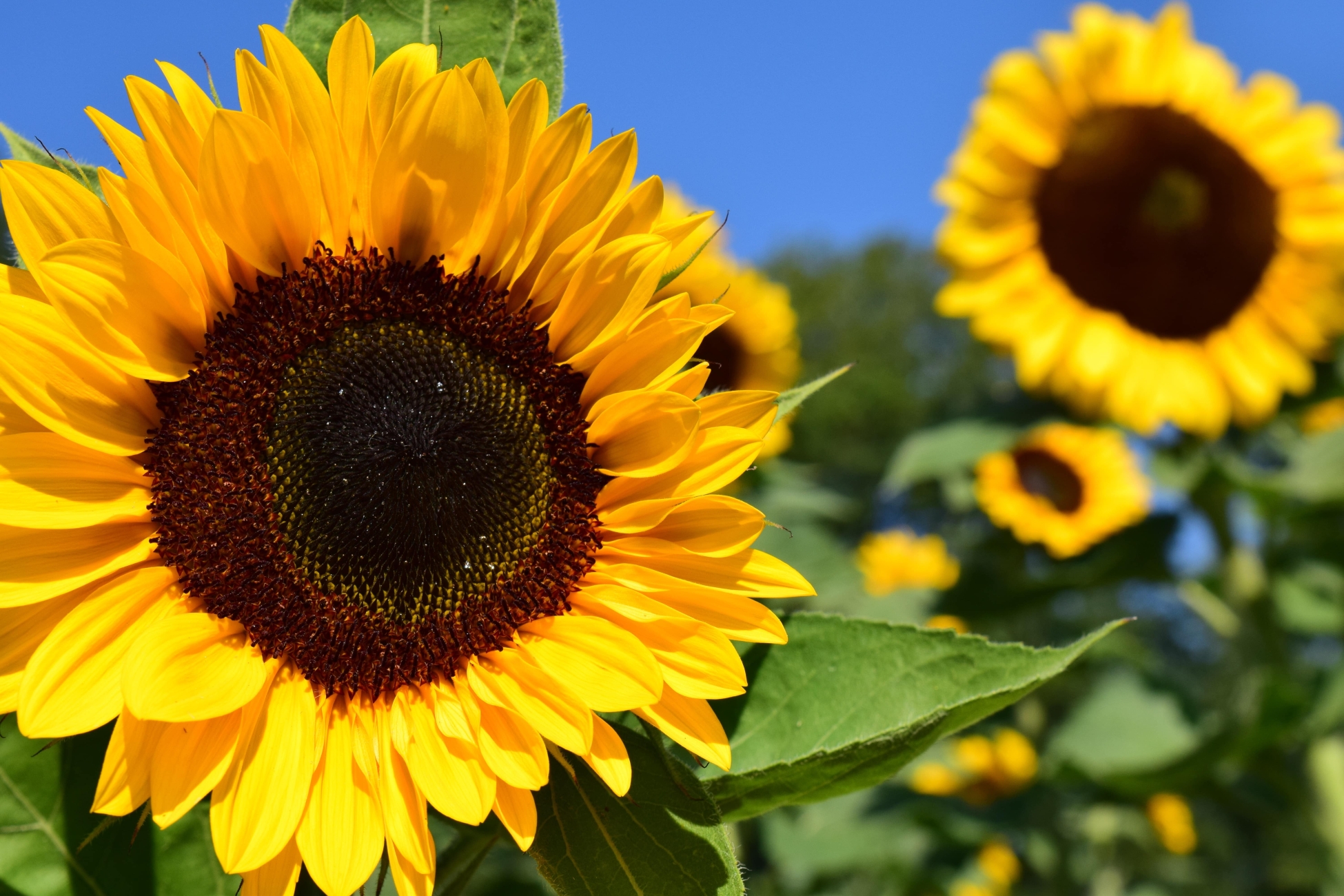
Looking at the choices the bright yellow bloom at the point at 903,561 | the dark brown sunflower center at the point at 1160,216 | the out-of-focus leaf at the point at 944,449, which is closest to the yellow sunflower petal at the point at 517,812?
the out-of-focus leaf at the point at 944,449

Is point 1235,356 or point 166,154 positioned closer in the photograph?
point 166,154

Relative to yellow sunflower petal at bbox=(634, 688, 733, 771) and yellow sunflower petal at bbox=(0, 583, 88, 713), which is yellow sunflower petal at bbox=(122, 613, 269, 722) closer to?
yellow sunflower petal at bbox=(0, 583, 88, 713)

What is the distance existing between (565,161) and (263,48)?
370mm

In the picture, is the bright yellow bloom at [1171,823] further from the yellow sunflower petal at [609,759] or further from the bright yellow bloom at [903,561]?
the yellow sunflower petal at [609,759]

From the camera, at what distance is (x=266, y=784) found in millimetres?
1244

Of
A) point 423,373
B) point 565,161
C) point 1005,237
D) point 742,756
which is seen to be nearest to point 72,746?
point 423,373

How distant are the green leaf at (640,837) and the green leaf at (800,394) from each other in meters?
0.47

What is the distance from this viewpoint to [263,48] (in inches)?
49.4

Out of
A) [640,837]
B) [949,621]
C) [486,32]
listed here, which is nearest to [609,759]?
[640,837]

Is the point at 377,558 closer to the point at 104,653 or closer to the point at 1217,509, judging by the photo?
the point at 104,653

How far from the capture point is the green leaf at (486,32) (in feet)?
4.78

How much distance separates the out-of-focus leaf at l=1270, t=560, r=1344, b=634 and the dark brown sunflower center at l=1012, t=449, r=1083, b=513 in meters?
1.24

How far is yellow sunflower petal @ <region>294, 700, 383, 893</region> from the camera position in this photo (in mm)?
1216

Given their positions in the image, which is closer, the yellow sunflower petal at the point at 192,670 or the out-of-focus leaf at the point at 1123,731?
the yellow sunflower petal at the point at 192,670
